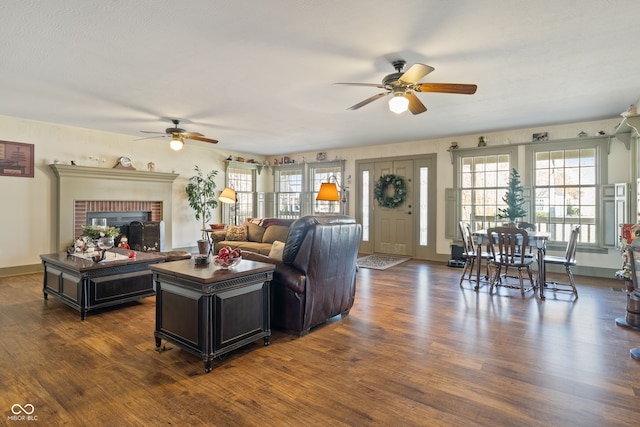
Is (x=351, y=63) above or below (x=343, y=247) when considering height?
above

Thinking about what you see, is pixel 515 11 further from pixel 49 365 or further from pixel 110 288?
pixel 110 288

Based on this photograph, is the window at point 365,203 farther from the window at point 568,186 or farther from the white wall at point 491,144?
the window at point 568,186

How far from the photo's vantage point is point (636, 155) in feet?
15.7

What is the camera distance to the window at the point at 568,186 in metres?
5.39

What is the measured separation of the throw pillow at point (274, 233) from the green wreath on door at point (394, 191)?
8.99 feet

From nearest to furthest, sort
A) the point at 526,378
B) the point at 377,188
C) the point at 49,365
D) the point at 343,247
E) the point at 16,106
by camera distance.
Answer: the point at 526,378 < the point at 49,365 < the point at 343,247 < the point at 16,106 < the point at 377,188

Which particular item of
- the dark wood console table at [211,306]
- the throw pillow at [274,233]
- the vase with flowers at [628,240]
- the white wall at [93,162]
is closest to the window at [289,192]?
the white wall at [93,162]

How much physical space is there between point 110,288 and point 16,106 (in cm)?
314

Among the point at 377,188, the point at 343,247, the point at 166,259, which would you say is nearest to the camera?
the point at 343,247

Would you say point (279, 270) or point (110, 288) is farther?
point (110, 288)

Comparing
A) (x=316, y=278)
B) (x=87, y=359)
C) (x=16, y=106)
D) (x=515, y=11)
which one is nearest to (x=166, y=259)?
(x=87, y=359)

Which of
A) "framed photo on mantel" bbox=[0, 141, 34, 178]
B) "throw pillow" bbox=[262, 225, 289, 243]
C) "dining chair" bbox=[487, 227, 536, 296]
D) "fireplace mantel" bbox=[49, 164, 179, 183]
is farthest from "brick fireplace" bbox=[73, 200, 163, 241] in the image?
"dining chair" bbox=[487, 227, 536, 296]

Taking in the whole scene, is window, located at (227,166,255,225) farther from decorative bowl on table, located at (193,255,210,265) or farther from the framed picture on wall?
the framed picture on wall

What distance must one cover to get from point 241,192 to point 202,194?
4.19ft
